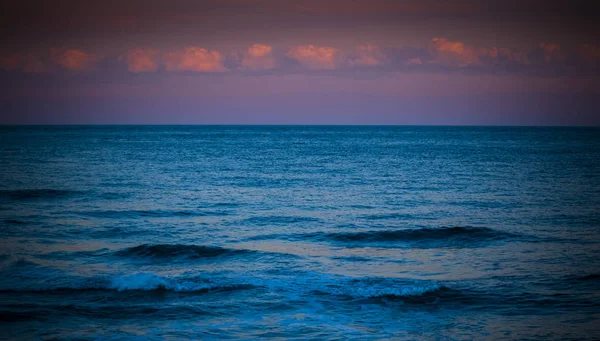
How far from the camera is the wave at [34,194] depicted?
105 ft

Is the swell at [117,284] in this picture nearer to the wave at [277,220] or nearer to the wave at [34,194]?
the wave at [277,220]

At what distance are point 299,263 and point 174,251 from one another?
202 inches

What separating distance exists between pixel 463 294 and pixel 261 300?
566 cm

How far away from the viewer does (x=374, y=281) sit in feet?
49.7

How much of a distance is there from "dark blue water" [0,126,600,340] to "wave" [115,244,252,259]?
0.07 meters

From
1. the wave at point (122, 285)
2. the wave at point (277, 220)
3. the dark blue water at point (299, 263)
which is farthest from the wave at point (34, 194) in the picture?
the wave at point (122, 285)

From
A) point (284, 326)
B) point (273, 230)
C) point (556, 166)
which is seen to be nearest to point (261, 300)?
point (284, 326)

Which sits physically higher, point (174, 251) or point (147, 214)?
point (147, 214)

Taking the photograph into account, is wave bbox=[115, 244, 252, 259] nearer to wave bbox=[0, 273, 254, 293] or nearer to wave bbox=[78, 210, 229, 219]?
wave bbox=[0, 273, 254, 293]

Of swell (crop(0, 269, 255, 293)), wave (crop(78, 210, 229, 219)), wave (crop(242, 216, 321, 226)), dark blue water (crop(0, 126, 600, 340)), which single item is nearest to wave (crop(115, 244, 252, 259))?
dark blue water (crop(0, 126, 600, 340))

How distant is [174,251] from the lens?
19203 mm

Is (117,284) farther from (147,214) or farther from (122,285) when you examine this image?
(147,214)

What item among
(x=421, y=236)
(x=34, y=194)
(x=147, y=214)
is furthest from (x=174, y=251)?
(x=34, y=194)

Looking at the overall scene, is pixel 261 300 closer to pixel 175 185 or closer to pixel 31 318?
pixel 31 318
